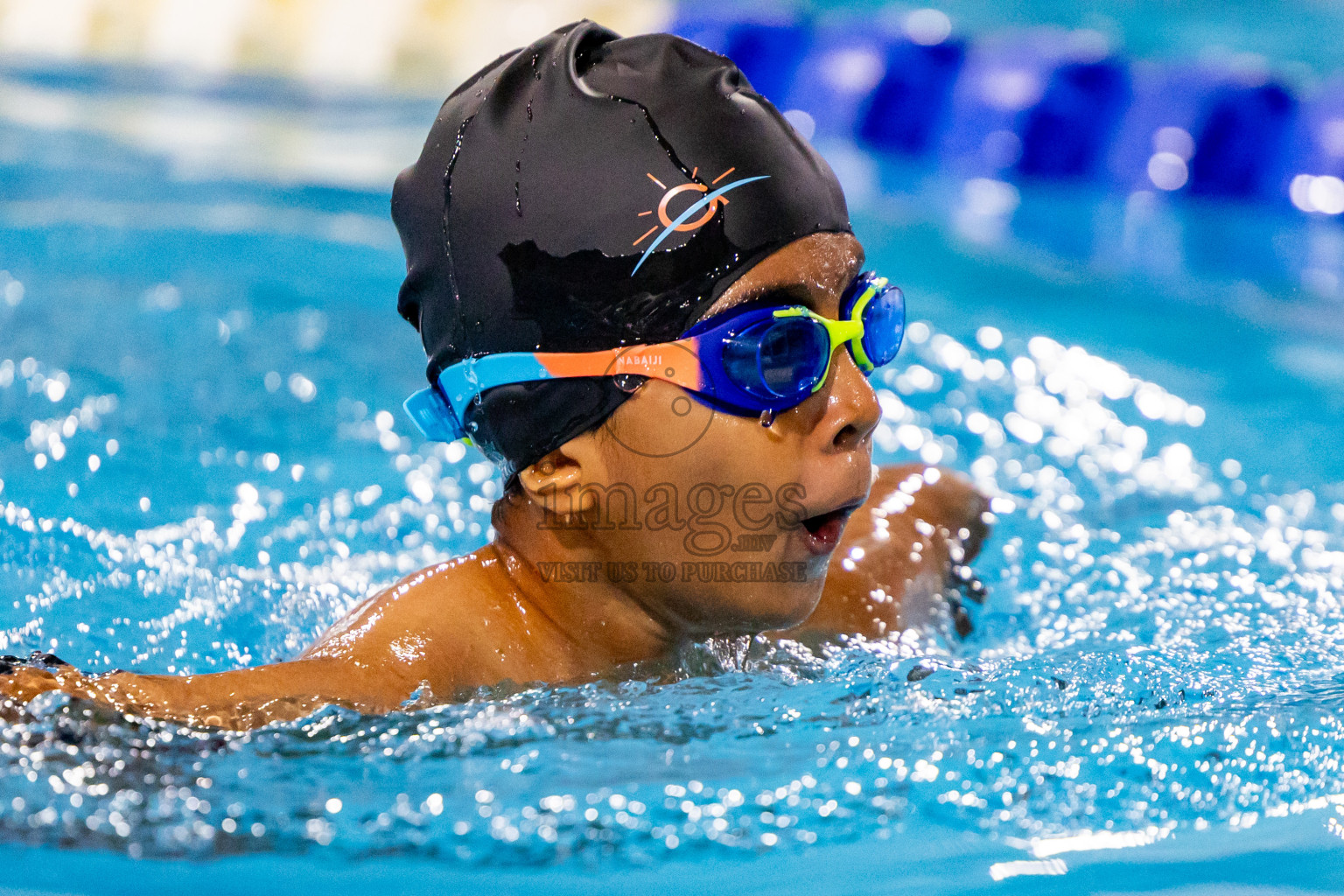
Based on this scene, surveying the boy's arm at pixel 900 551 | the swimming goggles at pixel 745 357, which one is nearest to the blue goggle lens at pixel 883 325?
the swimming goggles at pixel 745 357

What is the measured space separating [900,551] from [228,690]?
1.52 m

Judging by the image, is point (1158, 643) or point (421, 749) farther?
point (1158, 643)

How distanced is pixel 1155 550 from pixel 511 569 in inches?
65.1

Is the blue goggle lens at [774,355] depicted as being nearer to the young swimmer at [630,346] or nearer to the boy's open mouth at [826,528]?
the young swimmer at [630,346]

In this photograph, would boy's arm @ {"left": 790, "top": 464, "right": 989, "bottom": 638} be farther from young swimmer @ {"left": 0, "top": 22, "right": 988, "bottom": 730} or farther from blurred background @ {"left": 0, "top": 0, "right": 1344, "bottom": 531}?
blurred background @ {"left": 0, "top": 0, "right": 1344, "bottom": 531}

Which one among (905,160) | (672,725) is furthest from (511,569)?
(905,160)

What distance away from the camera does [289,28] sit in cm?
957

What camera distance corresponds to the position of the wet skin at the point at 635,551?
7.30 feet

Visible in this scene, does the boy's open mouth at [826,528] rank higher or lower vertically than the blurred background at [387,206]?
lower

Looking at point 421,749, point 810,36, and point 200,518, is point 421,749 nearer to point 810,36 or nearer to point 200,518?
point 200,518

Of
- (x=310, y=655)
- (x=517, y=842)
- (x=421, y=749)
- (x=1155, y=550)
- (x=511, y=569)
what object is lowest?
(x=517, y=842)

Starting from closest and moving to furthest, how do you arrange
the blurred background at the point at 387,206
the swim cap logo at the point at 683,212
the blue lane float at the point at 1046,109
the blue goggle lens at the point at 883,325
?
the swim cap logo at the point at 683,212 < the blue goggle lens at the point at 883,325 < the blurred background at the point at 387,206 < the blue lane float at the point at 1046,109

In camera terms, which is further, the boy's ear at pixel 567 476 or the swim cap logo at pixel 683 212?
the boy's ear at pixel 567 476

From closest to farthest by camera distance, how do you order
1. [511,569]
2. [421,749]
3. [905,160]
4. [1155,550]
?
[421,749]
[511,569]
[1155,550]
[905,160]
